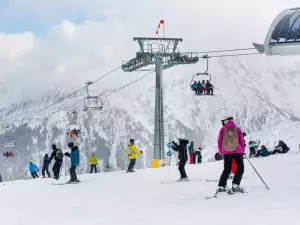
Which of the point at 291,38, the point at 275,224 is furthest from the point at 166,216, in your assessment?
the point at 291,38

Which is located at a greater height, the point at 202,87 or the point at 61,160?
the point at 202,87

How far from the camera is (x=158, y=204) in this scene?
1099cm

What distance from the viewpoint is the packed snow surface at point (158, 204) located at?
8516 millimetres

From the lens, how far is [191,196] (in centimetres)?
1203

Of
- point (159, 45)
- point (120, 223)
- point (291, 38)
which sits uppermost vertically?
point (159, 45)

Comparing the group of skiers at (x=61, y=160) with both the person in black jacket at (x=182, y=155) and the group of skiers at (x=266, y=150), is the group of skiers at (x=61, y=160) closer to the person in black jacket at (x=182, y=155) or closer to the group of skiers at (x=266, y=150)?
the person in black jacket at (x=182, y=155)

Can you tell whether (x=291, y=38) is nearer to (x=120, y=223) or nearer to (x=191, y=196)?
(x=191, y=196)

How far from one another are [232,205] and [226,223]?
1.80 meters

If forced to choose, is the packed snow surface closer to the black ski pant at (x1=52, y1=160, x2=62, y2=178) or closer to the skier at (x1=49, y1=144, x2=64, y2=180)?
the skier at (x1=49, y1=144, x2=64, y2=180)

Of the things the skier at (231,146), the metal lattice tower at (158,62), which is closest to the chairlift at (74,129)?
the metal lattice tower at (158,62)

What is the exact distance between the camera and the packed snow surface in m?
8.52

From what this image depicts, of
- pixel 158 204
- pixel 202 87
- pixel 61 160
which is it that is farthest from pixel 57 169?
pixel 202 87

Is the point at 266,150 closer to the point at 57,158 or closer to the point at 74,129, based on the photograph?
the point at 57,158

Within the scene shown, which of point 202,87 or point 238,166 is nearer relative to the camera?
point 238,166
